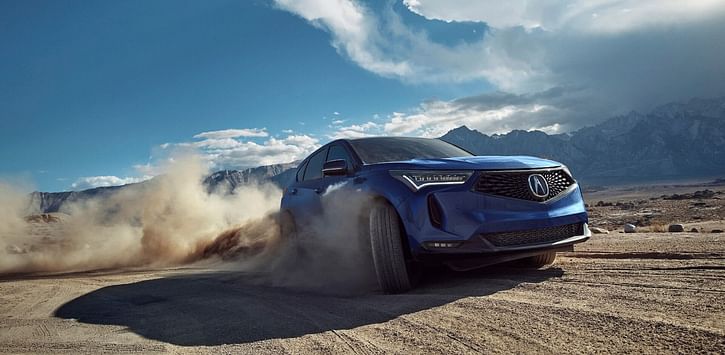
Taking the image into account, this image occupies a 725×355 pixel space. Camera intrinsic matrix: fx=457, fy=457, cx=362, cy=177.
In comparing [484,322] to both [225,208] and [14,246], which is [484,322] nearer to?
[225,208]

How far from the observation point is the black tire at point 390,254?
154 inches

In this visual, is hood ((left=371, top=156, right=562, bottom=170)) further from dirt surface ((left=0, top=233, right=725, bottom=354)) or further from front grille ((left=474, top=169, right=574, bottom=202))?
dirt surface ((left=0, top=233, right=725, bottom=354))

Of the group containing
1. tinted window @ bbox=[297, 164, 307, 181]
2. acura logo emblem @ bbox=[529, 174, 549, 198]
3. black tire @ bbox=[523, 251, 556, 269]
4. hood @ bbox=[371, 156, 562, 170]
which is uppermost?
tinted window @ bbox=[297, 164, 307, 181]

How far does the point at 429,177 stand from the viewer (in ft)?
13.0

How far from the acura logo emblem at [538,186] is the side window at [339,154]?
6.09 ft

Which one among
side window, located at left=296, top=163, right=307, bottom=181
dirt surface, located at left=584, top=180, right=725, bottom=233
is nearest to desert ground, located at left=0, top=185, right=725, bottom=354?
side window, located at left=296, top=163, right=307, bottom=181

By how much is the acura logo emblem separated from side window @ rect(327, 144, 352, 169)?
6.09ft

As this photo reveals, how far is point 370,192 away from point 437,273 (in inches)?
49.1

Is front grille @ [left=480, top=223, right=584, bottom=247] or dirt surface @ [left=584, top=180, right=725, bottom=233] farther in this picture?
dirt surface @ [left=584, top=180, right=725, bottom=233]

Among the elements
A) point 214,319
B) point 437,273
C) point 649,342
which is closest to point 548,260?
point 437,273

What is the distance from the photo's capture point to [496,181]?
3824 millimetres

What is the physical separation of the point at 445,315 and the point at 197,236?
34.4ft

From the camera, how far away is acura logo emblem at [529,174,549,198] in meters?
3.88

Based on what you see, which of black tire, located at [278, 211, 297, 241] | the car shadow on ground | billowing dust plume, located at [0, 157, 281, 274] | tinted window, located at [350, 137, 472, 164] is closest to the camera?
the car shadow on ground
